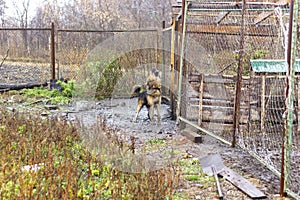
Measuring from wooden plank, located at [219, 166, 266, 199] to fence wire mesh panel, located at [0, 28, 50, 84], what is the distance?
31.0ft

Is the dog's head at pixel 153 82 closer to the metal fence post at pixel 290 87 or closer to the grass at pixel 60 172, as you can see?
the grass at pixel 60 172

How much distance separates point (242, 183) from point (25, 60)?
1215 centimetres

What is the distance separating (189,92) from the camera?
651 centimetres

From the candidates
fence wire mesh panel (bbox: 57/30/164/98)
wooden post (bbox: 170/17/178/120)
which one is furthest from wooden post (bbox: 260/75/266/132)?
fence wire mesh panel (bbox: 57/30/164/98)

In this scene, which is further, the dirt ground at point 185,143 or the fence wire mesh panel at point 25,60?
the fence wire mesh panel at point 25,60

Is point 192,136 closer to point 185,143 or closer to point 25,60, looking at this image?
point 185,143

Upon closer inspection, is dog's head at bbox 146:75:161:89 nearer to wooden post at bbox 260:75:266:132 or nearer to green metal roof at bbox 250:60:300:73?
→ green metal roof at bbox 250:60:300:73

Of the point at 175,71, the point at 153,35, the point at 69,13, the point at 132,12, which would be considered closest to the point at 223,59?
the point at 175,71

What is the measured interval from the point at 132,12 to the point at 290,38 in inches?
555

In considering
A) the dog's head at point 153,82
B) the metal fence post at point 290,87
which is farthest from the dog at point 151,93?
the metal fence post at point 290,87

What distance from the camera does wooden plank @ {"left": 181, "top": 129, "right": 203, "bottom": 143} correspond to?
5777 mm

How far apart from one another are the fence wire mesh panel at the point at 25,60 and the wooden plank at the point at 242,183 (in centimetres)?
944

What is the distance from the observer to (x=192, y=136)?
19.3ft

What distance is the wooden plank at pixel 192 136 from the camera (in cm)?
578
